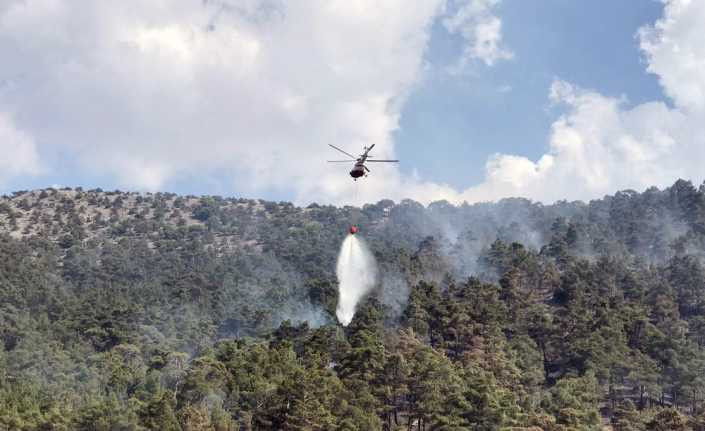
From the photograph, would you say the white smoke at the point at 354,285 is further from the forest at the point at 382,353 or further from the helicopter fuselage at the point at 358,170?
the helicopter fuselage at the point at 358,170

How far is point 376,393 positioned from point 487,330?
30.7 meters

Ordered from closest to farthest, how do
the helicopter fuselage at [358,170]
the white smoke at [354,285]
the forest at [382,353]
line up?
the helicopter fuselage at [358,170], the forest at [382,353], the white smoke at [354,285]

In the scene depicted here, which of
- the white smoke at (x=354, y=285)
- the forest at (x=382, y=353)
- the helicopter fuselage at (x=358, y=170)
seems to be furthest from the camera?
the white smoke at (x=354, y=285)

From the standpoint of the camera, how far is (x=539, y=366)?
107 metres

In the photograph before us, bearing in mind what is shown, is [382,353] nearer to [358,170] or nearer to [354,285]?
[358,170]

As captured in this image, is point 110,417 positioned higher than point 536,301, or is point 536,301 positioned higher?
point 536,301

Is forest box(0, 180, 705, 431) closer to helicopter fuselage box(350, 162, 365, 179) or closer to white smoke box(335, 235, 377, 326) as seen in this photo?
white smoke box(335, 235, 377, 326)

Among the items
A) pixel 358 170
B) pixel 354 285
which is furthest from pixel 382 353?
pixel 354 285

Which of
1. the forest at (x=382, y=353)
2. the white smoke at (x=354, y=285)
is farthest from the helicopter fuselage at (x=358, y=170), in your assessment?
the white smoke at (x=354, y=285)

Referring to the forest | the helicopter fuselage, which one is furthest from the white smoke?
the helicopter fuselage

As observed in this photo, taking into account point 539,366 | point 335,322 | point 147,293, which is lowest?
point 539,366

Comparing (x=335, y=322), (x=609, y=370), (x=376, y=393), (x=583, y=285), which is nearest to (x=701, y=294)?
(x=583, y=285)

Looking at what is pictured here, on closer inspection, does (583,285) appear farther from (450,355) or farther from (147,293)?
(147,293)

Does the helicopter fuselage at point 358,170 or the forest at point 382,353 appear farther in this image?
the forest at point 382,353
